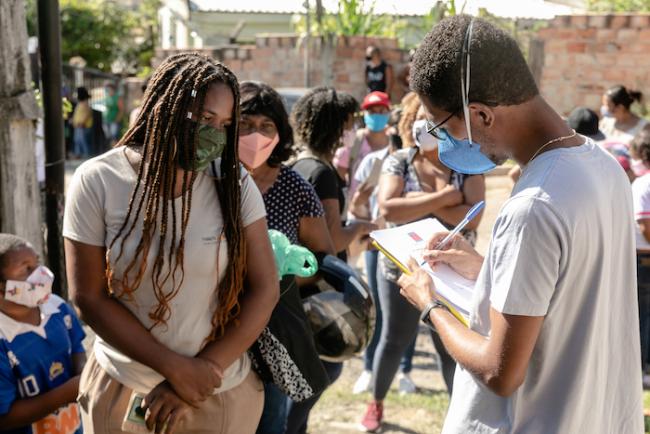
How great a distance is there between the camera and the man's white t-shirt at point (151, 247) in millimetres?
2225

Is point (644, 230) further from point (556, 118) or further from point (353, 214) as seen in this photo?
point (556, 118)

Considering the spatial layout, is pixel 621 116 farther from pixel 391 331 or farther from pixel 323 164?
pixel 323 164

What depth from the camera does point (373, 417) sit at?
4.44m

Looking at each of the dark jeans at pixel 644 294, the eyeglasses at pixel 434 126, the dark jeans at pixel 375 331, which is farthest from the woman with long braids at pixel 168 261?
the dark jeans at pixel 644 294

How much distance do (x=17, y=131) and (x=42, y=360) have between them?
1506mm

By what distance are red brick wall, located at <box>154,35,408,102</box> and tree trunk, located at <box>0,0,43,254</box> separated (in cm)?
937

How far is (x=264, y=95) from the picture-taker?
3273 millimetres

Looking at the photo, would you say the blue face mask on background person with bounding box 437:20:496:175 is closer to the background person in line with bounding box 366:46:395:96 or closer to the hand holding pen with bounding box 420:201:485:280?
the hand holding pen with bounding box 420:201:485:280

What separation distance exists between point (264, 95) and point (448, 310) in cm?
149

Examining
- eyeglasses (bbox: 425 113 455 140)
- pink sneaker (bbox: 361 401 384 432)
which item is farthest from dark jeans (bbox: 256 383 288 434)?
eyeglasses (bbox: 425 113 455 140)

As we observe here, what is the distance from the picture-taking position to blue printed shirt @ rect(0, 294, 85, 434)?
2.81 meters

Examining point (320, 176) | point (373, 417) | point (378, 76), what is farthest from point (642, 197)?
point (378, 76)

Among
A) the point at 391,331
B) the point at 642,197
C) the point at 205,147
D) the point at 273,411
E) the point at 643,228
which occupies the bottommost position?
the point at 391,331

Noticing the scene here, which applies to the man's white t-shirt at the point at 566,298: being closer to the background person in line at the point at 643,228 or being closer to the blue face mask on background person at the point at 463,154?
the blue face mask on background person at the point at 463,154
